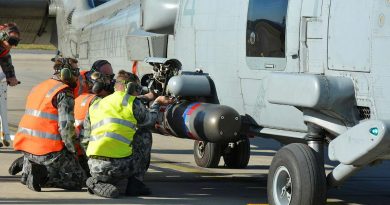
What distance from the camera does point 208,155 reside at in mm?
12688

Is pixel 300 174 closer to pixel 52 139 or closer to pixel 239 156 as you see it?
pixel 52 139

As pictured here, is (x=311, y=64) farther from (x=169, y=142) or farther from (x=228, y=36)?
(x=169, y=142)

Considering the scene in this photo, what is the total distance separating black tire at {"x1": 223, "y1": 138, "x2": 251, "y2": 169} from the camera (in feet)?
41.9

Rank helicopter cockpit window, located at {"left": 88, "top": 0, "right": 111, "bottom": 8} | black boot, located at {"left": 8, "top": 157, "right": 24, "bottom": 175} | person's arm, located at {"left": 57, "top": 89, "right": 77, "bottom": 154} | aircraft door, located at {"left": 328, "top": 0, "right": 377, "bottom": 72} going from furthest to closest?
1. helicopter cockpit window, located at {"left": 88, "top": 0, "right": 111, "bottom": 8}
2. black boot, located at {"left": 8, "top": 157, "right": 24, "bottom": 175}
3. person's arm, located at {"left": 57, "top": 89, "right": 77, "bottom": 154}
4. aircraft door, located at {"left": 328, "top": 0, "right": 377, "bottom": 72}

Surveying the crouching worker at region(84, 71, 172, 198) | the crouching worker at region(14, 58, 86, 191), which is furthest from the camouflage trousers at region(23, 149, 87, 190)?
the crouching worker at region(84, 71, 172, 198)

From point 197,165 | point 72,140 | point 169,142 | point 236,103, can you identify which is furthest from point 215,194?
point 169,142

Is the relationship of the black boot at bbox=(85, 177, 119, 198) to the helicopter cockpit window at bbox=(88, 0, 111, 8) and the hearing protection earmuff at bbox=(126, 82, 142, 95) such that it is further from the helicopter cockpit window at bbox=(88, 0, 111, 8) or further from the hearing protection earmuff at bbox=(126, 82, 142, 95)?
the helicopter cockpit window at bbox=(88, 0, 111, 8)

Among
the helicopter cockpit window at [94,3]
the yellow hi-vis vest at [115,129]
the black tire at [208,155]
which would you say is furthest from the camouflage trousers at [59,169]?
the helicopter cockpit window at [94,3]

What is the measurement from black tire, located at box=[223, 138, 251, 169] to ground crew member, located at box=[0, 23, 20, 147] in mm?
3226

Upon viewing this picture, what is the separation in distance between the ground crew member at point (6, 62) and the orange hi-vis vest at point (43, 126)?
9.36 ft

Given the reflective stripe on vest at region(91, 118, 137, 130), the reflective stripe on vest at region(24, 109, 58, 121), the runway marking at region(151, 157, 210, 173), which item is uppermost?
the reflective stripe on vest at region(24, 109, 58, 121)

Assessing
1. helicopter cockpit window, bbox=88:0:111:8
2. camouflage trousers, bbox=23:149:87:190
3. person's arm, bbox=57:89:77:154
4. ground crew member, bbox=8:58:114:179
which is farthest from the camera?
helicopter cockpit window, bbox=88:0:111:8

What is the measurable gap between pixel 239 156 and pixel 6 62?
3.55 meters

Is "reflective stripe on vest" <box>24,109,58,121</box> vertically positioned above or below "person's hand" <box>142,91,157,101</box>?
below
